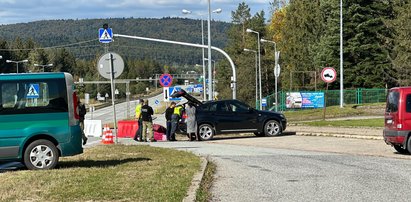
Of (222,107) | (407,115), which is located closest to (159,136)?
(222,107)

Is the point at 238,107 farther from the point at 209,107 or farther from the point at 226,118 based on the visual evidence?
the point at 209,107

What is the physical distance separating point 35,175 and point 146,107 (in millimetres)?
12804

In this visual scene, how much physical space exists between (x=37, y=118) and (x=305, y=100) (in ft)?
151

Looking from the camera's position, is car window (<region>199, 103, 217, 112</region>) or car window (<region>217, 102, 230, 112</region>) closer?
car window (<region>199, 103, 217, 112</region>)

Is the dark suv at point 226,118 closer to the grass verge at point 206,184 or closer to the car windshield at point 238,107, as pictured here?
the car windshield at point 238,107

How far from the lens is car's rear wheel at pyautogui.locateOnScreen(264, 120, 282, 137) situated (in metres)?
24.4

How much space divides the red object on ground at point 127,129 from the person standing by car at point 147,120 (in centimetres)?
439

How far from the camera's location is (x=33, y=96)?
39.7 ft

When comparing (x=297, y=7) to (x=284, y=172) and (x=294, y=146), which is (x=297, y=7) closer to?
(x=294, y=146)

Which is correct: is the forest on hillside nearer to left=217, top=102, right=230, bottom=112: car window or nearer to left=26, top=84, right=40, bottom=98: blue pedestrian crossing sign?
left=217, top=102, right=230, bottom=112: car window

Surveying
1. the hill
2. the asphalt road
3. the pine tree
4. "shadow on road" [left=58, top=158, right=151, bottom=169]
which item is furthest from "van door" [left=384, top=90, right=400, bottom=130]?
the hill

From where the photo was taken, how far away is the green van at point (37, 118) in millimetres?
11984

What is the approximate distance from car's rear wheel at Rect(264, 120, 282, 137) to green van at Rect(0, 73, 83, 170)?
43.1 feet

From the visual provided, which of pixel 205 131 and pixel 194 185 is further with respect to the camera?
pixel 205 131
